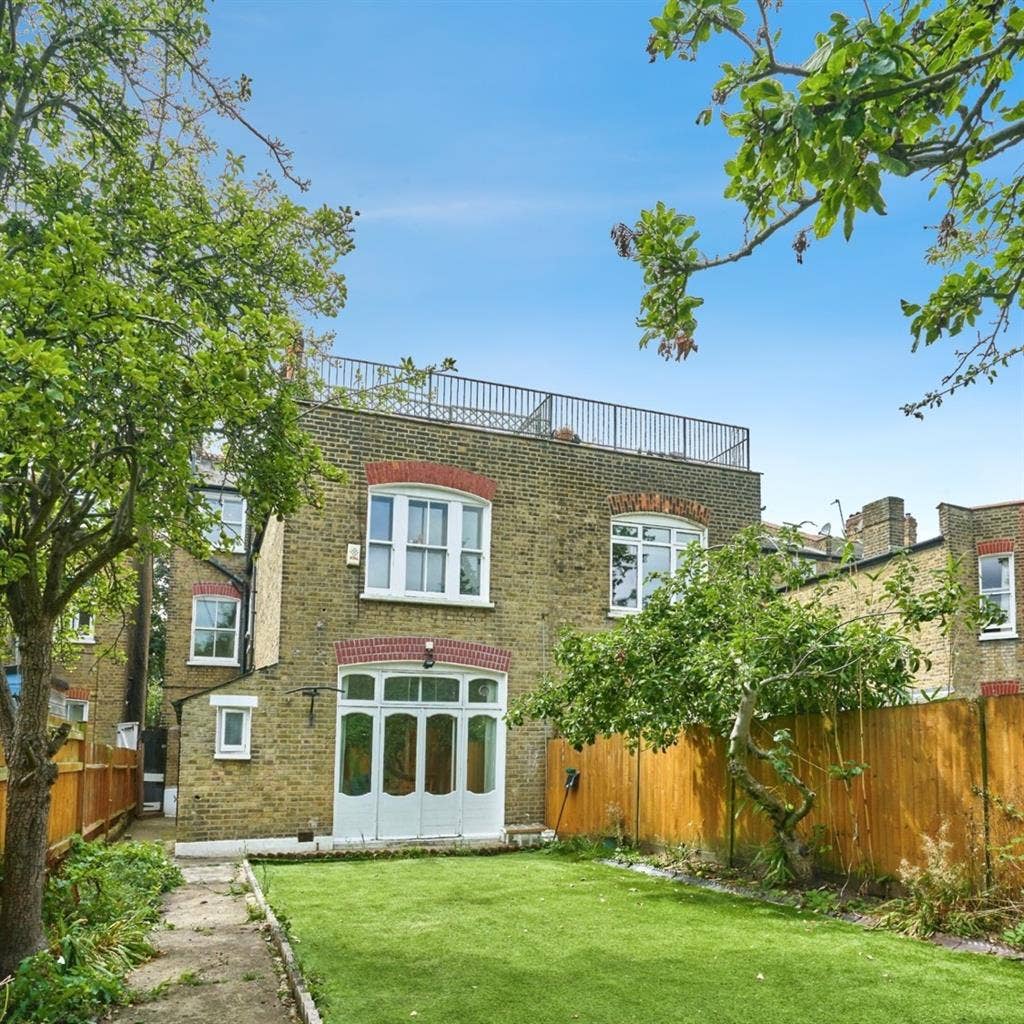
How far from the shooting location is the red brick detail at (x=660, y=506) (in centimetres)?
1870

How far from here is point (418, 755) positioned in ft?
54.6

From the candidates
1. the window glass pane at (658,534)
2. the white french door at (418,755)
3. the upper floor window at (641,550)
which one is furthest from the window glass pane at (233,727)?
the window glass pane at (658,534)

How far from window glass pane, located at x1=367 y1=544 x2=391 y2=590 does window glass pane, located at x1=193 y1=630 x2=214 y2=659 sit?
1034 cm

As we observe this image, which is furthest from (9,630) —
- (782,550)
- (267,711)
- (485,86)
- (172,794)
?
(172,794)

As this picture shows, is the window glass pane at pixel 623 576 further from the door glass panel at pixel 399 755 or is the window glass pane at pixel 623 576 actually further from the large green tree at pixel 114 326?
the large green tree at pixel 114 326

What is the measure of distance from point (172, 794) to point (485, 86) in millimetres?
20944

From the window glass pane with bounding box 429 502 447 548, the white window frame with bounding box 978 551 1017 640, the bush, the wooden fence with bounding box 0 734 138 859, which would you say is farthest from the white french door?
the white window frame with bounding box 978 551 1017 640

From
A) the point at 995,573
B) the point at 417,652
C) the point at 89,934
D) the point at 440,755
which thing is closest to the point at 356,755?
the point at 440,755

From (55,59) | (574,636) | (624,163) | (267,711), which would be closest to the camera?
(624,163)

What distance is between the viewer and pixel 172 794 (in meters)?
24.1

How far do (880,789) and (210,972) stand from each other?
21.1 ft

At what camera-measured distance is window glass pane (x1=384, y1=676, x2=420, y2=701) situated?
16594 millimetres

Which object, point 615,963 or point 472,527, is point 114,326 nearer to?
point 615,963

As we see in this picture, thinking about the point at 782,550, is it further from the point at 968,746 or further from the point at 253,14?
the point at 253,14
